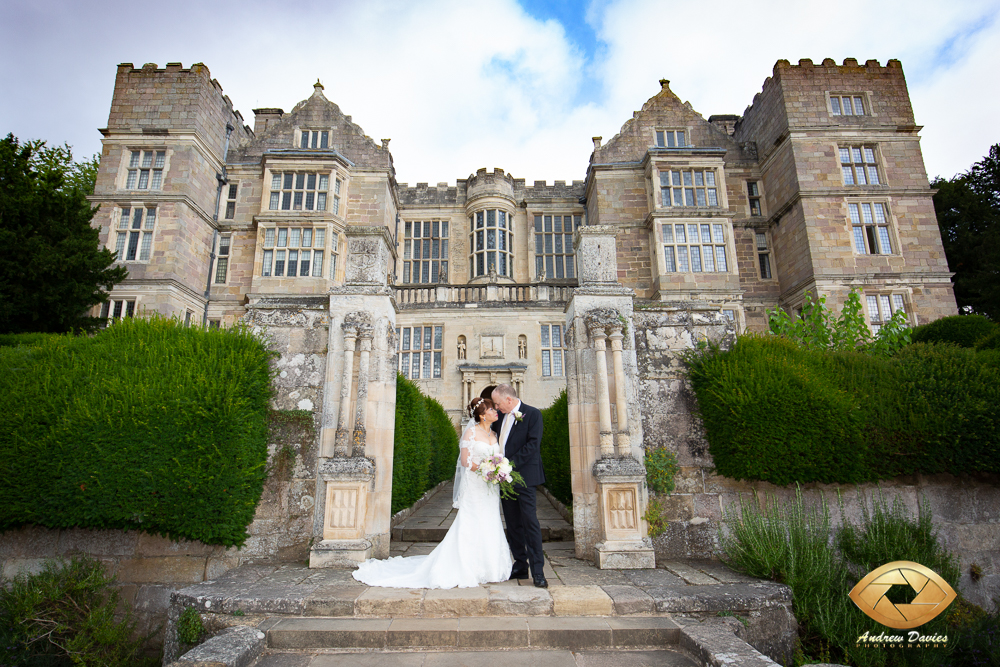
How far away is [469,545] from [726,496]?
9.77ft

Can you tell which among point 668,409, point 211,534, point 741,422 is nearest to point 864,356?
point 741,422

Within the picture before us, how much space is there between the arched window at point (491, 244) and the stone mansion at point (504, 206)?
0.30 ft

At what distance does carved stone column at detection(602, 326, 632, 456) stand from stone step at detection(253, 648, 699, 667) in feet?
6.74

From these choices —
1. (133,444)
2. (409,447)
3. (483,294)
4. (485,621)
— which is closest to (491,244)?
(483,294)

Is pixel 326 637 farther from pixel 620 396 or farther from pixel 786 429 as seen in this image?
pixel 786 429

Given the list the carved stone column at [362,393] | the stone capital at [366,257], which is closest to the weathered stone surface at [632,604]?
the carved stone column at [362,393]

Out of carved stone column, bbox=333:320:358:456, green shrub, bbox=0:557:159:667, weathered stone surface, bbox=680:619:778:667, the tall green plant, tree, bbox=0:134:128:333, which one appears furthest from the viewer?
tree, bbox=0:134:128:333

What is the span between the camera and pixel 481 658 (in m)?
3.29

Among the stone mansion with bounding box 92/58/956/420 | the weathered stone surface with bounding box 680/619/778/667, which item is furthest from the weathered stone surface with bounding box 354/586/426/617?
the stone mansion with bounding box 92/58/956/420

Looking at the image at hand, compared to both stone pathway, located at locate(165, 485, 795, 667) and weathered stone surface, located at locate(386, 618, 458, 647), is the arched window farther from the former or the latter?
weathered stone surface, located at locate(386, 618, 458, 647)

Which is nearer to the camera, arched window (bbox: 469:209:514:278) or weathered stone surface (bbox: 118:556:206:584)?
weathered stone surface (bbox: 118:556:206:584)

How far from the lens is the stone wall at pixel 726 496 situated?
17.5 ft

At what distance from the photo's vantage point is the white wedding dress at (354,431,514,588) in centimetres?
435

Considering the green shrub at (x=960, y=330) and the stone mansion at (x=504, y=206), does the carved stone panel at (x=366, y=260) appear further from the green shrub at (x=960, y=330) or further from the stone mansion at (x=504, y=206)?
the green shrub at (x=960, y=330)
